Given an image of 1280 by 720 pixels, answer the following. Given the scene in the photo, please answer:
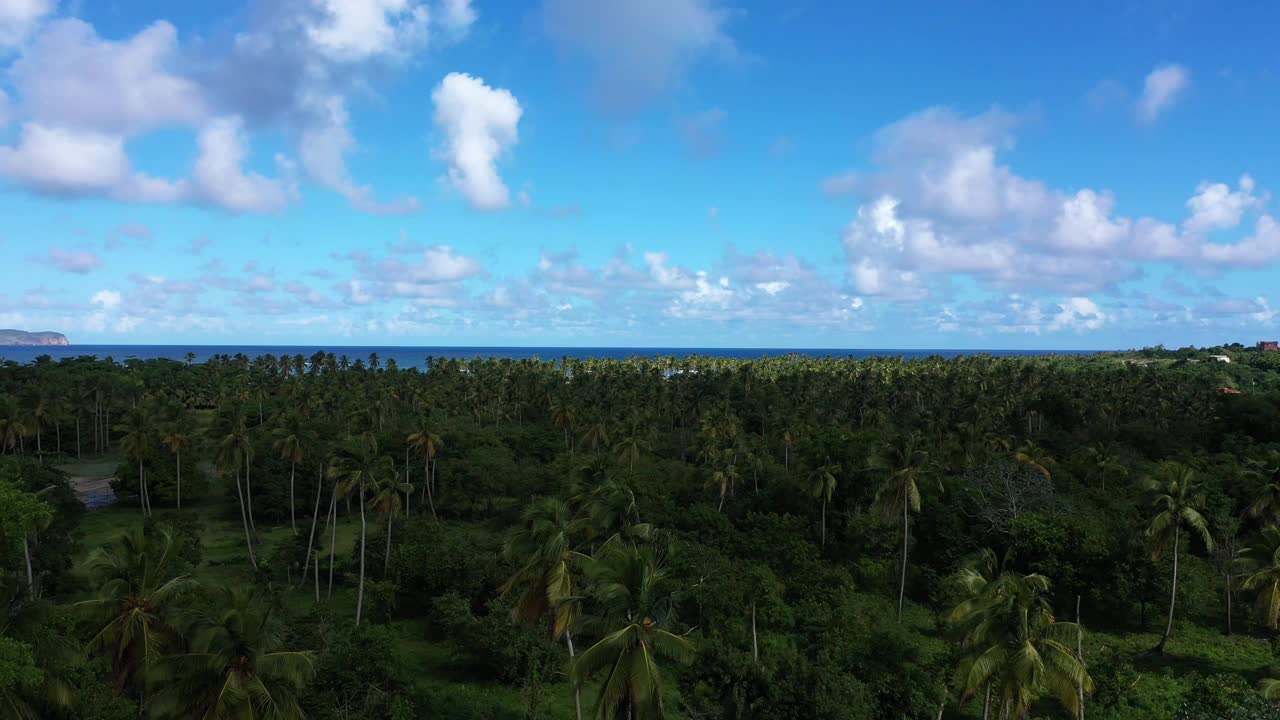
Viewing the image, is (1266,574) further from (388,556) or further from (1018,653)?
(388,556)

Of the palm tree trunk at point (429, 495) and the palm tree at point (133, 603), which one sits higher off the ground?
the palm tree at point (133, 603)

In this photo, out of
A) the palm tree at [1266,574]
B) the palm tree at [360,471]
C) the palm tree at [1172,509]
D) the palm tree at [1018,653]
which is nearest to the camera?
the palm tree at [1018,653]

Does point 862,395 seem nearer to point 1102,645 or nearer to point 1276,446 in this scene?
point 1276,446

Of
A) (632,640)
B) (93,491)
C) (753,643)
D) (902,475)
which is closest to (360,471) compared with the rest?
(753,643)

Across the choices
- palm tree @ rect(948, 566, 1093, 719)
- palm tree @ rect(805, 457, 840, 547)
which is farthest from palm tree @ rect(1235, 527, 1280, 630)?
palm tree @ rect(805, 457, 840, 547)

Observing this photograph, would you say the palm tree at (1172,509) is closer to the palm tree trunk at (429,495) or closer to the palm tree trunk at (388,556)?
the palm tree trunk at (388,556)

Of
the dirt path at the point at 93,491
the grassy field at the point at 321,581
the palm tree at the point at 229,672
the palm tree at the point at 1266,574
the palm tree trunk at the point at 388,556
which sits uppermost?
the palm tree at the point at 229,672

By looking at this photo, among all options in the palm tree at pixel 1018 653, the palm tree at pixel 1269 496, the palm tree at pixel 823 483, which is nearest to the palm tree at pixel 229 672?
the palm tree at pixel 1018 653
